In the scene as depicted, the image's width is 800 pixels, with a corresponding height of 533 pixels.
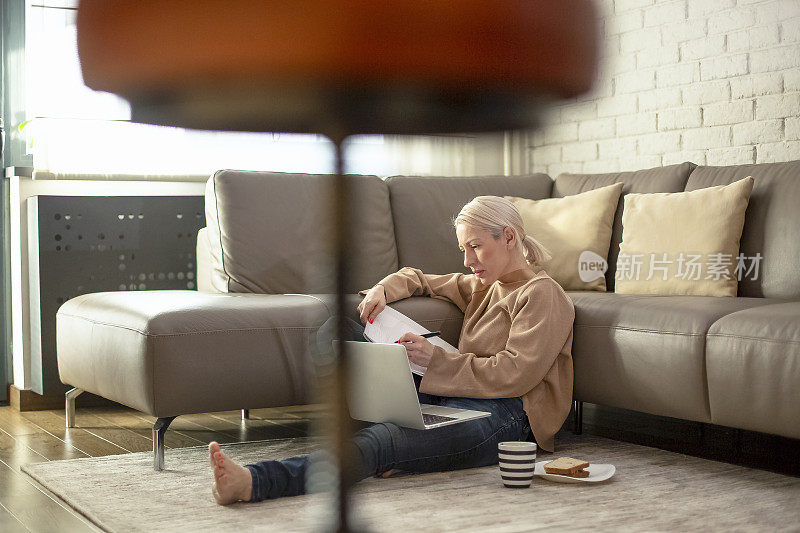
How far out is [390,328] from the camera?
8.10ft

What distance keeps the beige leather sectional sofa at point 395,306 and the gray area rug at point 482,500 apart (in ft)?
0.46

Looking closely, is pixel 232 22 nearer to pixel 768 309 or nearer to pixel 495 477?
pixel 495 477

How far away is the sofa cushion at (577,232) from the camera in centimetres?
314

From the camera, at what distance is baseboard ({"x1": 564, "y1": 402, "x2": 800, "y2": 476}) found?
246 centimetres

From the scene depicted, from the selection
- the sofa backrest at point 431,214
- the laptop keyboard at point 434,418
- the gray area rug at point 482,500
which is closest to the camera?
the gray area rug at point 482,500

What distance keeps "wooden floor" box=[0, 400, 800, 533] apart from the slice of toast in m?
0.54

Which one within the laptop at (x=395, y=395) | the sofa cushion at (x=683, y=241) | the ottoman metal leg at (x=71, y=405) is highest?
the sofa cushion at (x=683, y=241)

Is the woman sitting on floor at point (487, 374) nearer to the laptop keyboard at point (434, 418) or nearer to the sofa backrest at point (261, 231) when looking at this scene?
the laptop keyboard at point (434, 418)

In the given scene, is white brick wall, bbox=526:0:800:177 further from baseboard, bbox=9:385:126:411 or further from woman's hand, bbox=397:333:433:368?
baseboard, bbox=9:385:126:411

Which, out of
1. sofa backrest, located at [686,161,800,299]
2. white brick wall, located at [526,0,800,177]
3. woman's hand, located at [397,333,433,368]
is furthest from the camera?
white brick wall, located at [526,0,800,177]

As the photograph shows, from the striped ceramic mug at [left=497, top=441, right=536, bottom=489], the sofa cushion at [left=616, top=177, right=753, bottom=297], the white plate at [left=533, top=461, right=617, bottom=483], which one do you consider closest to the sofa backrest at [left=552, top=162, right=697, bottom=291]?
the sofa cushion at [left=616, top=177, right=753, bottom=297]

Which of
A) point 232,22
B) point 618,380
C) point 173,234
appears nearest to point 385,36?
point 232,22

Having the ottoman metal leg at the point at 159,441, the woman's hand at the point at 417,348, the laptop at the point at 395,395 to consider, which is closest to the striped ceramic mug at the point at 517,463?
the laptop at the point at 395,395

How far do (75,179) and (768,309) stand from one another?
266 centimetres
